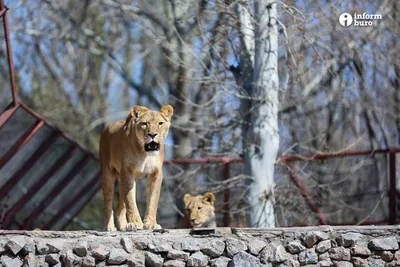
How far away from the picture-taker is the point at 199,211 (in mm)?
9867

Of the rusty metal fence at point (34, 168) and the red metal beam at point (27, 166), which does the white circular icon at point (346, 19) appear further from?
the red metal beam at point (27, 166)

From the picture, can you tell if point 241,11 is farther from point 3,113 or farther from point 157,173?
point 157,173

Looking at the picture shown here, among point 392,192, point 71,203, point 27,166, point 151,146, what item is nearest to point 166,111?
point 151,146

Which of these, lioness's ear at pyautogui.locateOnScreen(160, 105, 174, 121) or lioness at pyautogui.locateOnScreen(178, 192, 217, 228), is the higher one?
lioness's ear at pyautogui.locateOnScreen(160, 105, 174, 121)

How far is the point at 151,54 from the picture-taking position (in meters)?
21.7

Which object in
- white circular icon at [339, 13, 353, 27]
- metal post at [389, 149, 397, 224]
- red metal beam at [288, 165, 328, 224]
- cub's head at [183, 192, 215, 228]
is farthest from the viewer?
white circular icon at [339, 13, 353, 27]

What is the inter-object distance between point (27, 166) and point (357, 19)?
618cm

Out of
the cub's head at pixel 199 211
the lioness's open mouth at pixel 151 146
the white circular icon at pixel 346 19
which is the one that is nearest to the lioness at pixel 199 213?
the cub's head at pixel 199 211

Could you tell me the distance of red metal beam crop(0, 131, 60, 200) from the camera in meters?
10.3

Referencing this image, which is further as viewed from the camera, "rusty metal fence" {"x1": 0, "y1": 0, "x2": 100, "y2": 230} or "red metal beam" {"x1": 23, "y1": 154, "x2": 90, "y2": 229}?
"red metal beam" {"x1": 23, "y1": 154, "x2": 90, "y2": 229}

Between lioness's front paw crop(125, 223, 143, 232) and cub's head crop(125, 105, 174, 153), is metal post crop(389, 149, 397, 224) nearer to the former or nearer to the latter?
cub's head crop(125, 105, 174, 153)

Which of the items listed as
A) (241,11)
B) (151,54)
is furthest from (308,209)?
(151,54)

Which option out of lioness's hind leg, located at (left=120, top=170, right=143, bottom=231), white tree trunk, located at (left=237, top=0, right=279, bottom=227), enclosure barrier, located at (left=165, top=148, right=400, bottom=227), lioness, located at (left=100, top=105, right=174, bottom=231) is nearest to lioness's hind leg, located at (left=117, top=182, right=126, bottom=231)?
lioness, located at (left=100, top=105, right=174, bottom=231)

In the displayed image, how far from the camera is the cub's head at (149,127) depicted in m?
7.16
